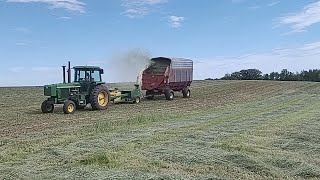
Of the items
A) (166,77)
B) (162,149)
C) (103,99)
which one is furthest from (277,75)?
(162,149)

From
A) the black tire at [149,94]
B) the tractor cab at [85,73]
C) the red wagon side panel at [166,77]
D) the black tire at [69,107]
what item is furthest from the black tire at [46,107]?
the black tire at [149,94]

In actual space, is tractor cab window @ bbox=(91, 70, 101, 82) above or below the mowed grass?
above

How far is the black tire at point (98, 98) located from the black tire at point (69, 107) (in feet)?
3.62

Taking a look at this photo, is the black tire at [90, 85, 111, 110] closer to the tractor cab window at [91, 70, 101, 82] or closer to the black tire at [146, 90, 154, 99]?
the tractor cab window at [91, 70, 101, 82]

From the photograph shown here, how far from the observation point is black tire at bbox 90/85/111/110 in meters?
17.3

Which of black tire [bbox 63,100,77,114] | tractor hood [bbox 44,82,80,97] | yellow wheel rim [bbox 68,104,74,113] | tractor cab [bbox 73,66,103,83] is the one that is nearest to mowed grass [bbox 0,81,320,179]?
black tire [bbox 63,100,77,114]

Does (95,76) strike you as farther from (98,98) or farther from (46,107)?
(46,107)

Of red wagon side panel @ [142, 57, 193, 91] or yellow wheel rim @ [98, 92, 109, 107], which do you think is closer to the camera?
yellow wheel rim @ [98, 92, 109, 107]

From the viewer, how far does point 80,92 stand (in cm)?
1742

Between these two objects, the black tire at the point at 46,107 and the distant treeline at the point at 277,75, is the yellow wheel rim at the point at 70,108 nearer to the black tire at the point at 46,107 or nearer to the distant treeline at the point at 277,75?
the black tire at the point at 46,107

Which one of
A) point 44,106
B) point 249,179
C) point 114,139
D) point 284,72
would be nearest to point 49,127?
point 114,139

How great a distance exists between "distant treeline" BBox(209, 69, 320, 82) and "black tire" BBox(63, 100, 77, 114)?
46355 millimetres

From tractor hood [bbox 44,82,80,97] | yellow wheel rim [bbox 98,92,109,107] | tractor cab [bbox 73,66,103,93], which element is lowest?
yellow wheel rim [bbox 98,92,109,107]

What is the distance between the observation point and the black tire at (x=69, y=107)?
52.1 feet
